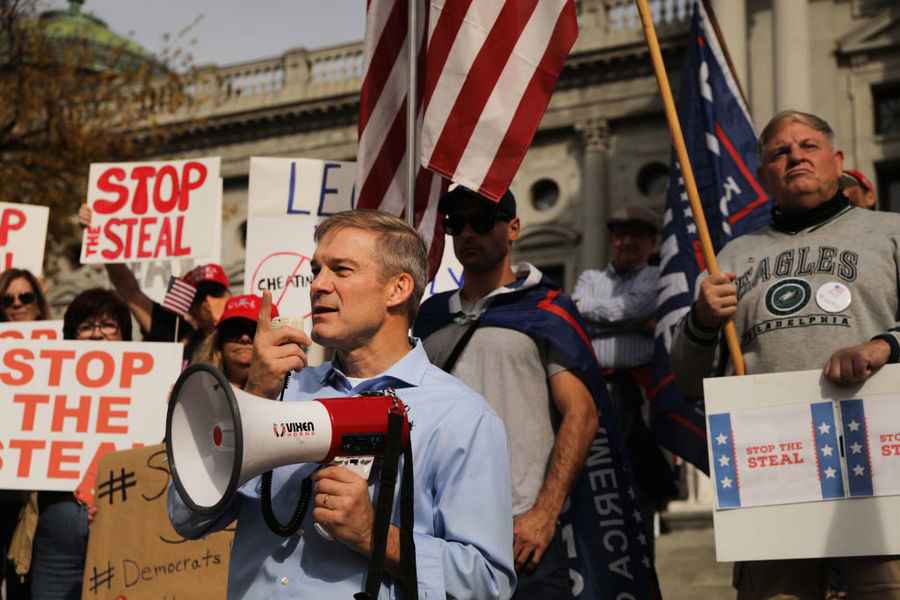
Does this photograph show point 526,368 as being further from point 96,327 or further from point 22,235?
point 22,235

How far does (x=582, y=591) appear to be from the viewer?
175 inches

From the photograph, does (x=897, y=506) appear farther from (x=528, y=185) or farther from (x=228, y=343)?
(x=528, y=185)

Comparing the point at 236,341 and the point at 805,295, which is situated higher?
the point at 236,341

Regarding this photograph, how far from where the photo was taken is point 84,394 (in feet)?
20.1

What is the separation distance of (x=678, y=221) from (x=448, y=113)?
2.18 meters

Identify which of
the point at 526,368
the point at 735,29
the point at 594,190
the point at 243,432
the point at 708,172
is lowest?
the point at 243,432

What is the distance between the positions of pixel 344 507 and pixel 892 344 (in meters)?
1.87

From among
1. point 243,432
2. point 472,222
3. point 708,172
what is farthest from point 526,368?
point 708,172

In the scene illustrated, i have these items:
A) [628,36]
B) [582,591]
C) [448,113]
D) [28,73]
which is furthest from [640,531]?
[628,36]

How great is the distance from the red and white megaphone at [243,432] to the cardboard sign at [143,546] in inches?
89.6

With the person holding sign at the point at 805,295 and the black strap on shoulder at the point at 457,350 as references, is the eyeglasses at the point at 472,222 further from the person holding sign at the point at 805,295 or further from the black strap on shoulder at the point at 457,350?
the person holding sign at the point at 805,295

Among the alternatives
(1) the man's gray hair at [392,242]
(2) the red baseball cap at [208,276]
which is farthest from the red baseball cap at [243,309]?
(1) the man's gray hair at [392,242]

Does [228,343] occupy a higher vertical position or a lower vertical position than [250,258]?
lower

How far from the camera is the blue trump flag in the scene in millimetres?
6773
